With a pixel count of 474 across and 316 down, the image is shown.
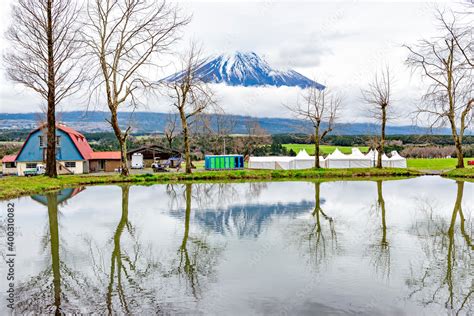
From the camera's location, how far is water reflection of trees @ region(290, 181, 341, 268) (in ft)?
27.4

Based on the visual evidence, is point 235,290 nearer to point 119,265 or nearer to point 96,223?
point 119,265

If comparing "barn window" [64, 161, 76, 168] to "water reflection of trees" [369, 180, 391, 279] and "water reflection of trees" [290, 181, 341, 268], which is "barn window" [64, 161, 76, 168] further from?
"water reflection of trees" [369, 180, 391, 279]

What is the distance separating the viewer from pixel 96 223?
484 inches

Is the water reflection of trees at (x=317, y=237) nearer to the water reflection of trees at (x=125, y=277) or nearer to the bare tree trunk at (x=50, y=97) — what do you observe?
the water reflection of trees at (x=125, y=277)

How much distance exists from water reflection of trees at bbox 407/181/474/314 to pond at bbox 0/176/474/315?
0.02 metres

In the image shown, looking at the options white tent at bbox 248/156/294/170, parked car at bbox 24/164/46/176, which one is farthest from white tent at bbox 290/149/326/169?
parked car at bbox 24/164/46/176

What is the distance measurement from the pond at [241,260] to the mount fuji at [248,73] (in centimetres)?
6329

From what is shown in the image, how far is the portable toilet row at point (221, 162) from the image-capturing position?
4459cm

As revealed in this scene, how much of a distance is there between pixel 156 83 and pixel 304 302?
2429 centimetres

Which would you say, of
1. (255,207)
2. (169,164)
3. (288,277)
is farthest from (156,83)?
(288,277)

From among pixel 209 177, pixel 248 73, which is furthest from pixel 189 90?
pixel 248 73

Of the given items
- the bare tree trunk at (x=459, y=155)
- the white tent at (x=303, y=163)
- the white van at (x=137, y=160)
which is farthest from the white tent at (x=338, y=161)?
the white van at (x=137, y=160)

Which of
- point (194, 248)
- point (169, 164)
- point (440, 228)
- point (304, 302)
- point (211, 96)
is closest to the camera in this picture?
point (304, 302)

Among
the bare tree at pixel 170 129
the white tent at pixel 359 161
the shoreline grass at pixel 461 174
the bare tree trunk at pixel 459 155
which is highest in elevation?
the bare tree at pixel 170 129
